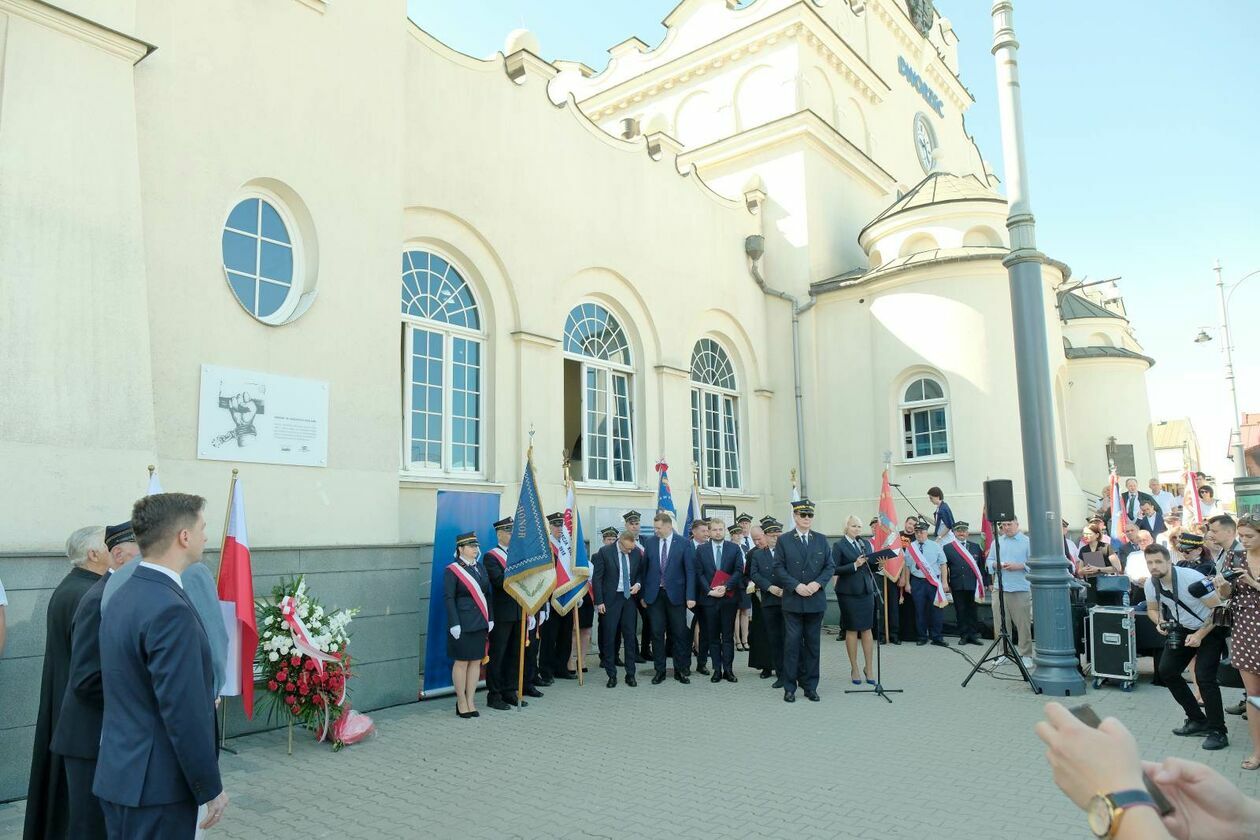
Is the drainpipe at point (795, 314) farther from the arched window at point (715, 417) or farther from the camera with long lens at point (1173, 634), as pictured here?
the camera with long lens at point (1173, 634)

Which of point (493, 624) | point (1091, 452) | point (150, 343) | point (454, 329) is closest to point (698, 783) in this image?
point (493, 624)

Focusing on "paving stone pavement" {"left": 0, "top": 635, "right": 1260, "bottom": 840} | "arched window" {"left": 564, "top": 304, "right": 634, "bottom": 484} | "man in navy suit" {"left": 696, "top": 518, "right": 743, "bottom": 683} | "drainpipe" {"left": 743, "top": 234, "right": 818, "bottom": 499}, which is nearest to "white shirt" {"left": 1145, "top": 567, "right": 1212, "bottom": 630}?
"paving stone pavement" {"left": 0, "top": 635, "right": 1260, "bottom": 840}

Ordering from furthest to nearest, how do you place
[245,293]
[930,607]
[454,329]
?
1. [930,607]
2. [454,329]
3. [245,293]

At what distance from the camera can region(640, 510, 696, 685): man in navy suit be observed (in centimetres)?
1100

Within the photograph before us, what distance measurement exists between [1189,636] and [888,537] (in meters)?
6.96

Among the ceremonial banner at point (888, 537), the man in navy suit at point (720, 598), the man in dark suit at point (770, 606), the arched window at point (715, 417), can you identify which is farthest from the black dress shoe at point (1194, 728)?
the arched window at point (715, 417)

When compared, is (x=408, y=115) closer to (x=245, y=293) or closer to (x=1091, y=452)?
(x=245, y=293)

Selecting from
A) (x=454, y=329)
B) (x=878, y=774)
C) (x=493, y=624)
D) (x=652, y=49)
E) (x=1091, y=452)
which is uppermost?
(x=652, y=49)

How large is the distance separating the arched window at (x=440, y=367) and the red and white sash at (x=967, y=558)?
8035mm

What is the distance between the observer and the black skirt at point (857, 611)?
10.3 metres

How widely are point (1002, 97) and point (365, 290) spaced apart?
7.85 meters

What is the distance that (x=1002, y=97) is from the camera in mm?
10297

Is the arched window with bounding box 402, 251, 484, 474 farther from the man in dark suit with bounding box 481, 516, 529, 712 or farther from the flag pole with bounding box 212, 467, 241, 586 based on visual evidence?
the flag pole with bounding box 212, 467, 241, 586

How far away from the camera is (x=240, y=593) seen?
716 centimetres
